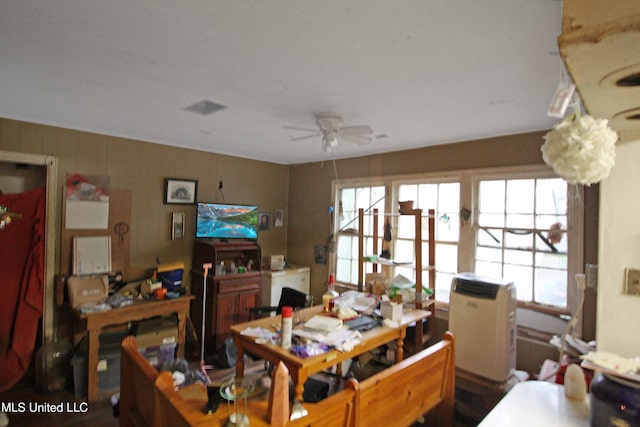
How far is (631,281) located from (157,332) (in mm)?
3552

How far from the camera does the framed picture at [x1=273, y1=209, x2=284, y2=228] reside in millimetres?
4828

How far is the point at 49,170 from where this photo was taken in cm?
301

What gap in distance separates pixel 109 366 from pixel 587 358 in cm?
342

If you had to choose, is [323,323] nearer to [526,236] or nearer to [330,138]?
[330,138]

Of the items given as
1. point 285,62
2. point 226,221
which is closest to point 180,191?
point 226,221

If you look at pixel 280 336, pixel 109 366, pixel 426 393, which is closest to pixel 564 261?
pixel 426 393

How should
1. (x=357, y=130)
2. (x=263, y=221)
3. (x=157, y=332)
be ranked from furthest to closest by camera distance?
1. (x=263, y=221)
2. (x=157, y=332)
3. (x=357, y=130)

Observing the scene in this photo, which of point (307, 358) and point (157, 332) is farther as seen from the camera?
point (157, 332)

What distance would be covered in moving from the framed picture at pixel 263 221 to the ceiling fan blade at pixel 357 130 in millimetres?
2550

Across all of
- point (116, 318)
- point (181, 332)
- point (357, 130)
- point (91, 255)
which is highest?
point (357, 130)

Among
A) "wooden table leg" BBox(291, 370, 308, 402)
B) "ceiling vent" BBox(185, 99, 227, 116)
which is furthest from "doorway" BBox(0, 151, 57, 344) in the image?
"wooden table leg" BBox(291, 370, 308, 402)

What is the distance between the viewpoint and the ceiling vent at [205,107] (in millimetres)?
2354

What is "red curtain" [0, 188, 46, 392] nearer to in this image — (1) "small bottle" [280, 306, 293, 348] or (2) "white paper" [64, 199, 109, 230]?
(2) "white paper" [64, 199, 109, 230]

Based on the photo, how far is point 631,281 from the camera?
146 centimetres
